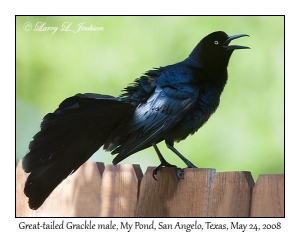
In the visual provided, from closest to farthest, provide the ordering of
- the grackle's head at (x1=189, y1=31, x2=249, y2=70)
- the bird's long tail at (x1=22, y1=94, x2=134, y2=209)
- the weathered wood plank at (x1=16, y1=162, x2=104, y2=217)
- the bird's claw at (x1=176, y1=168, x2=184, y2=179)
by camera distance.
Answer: the bird's claw at (x1=176, y1=168, x2=184, y2=179) < the bird's long tail at (x1=22, y1=94, x2=134, y2=209) < the weathered wood plank at (x1=16, y1=162, x2=104, y2=217) < the grackle's head at (x1=189, y1=31, x2=249, y2=70)

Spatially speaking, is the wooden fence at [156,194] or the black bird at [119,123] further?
the black bird at [119,123]

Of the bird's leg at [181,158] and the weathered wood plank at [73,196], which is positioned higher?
the bird's leg at [181,158]

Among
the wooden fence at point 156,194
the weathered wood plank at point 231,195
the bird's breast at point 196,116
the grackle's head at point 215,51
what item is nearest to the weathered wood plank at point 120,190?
the wooden fence at point 156,194

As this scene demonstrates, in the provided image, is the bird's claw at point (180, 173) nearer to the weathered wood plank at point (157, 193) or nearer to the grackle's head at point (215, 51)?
the weathered wood plank at point (157, 193)

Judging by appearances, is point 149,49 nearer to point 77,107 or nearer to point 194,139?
point 194,139

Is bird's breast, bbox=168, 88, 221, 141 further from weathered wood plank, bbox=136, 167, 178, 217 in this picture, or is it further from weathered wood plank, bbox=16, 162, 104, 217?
weathered wood plank, bbox=16, 162, 104, 217

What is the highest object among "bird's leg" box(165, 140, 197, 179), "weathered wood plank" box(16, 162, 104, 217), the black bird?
the black bird

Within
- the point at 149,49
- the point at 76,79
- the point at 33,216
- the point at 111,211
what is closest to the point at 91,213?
the point at 111,211

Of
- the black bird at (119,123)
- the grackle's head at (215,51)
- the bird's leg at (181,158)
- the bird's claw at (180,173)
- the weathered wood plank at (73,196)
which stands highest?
the grackle's head at (215,51)

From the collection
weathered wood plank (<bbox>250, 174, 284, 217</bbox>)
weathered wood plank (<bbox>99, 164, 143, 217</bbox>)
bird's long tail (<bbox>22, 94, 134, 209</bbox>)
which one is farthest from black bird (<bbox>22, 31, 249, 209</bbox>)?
weathered wood plank (<bbox>250, 174, 284, 217</bbox>)
